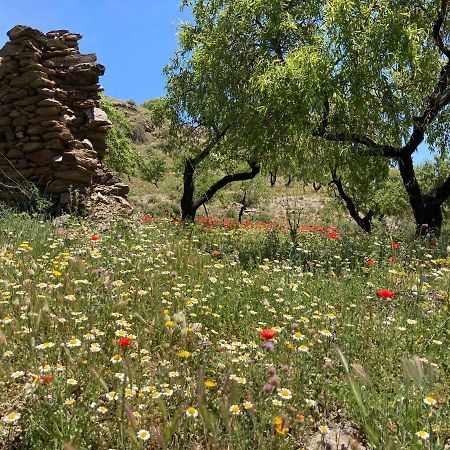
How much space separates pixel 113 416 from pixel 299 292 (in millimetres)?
2633

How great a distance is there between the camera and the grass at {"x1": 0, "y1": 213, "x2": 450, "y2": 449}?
2699 mm

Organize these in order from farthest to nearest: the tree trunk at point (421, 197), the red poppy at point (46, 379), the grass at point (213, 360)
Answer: the tree trunk at point (421, 197)
the red poppy at point (46, 379)
the grass at point (213, 360)

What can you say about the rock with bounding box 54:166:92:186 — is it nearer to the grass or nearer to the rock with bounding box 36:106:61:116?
the rock with bounding box 36:106:61:116

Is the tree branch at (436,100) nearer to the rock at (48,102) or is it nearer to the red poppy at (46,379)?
the rock at (48,102)

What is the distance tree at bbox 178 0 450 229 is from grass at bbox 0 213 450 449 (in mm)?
4577

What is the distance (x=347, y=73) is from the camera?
30.1 feet

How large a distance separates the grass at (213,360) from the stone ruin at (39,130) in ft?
19.0

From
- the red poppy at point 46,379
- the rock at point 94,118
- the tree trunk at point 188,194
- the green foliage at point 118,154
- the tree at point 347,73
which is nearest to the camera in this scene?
the red poppy at point 46,379

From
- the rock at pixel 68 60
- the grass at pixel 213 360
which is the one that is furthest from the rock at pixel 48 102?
the grass at pixel 213 360

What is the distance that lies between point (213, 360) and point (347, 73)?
7423 mm

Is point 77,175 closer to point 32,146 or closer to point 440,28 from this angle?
point 32,146

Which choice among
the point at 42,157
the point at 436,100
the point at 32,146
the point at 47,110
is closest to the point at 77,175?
the point at 42,157

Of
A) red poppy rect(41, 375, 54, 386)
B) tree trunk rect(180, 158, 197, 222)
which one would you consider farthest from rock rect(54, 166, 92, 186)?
red poppy rect(41, 375, 54, 386)

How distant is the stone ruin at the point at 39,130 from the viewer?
11.6 metres
